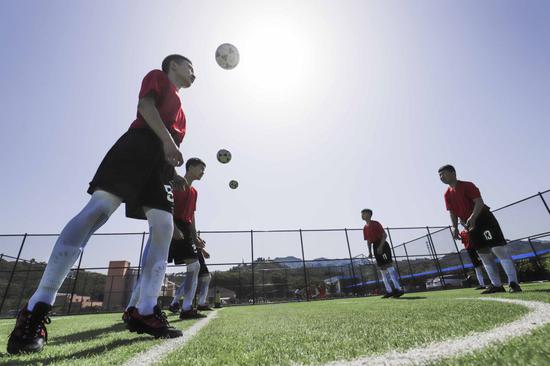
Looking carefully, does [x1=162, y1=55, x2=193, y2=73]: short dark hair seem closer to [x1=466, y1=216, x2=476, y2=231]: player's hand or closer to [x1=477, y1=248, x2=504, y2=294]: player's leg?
[x1=466, y1=216, x2=476, y2=231]: player's hand

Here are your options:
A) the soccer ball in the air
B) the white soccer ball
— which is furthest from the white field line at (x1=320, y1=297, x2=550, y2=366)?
the soccer ball in the air

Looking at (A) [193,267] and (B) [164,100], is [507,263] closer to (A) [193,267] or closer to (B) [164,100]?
(A) [193,267]

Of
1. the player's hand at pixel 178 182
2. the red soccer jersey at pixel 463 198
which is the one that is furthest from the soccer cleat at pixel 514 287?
the player's hand at pixel 178 182

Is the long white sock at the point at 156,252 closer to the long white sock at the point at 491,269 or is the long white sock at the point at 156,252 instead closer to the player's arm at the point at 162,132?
the player's arm at the point at 162,132

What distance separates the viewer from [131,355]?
1.29 m

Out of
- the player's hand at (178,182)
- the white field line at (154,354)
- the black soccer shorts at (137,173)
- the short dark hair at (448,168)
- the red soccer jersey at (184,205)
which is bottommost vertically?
the white field line at (154,354)

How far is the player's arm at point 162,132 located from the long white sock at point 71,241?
1.54 feet

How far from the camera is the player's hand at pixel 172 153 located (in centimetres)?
199

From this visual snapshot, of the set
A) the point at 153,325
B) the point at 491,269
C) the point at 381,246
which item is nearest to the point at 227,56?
the point at 153,325

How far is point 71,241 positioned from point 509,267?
237 inches

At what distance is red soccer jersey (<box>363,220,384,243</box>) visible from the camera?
25.2ft

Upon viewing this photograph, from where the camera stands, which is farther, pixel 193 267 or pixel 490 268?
pixel 490 268

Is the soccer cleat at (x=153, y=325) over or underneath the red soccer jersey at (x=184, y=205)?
underneath

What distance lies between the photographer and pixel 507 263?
455 centimetres
